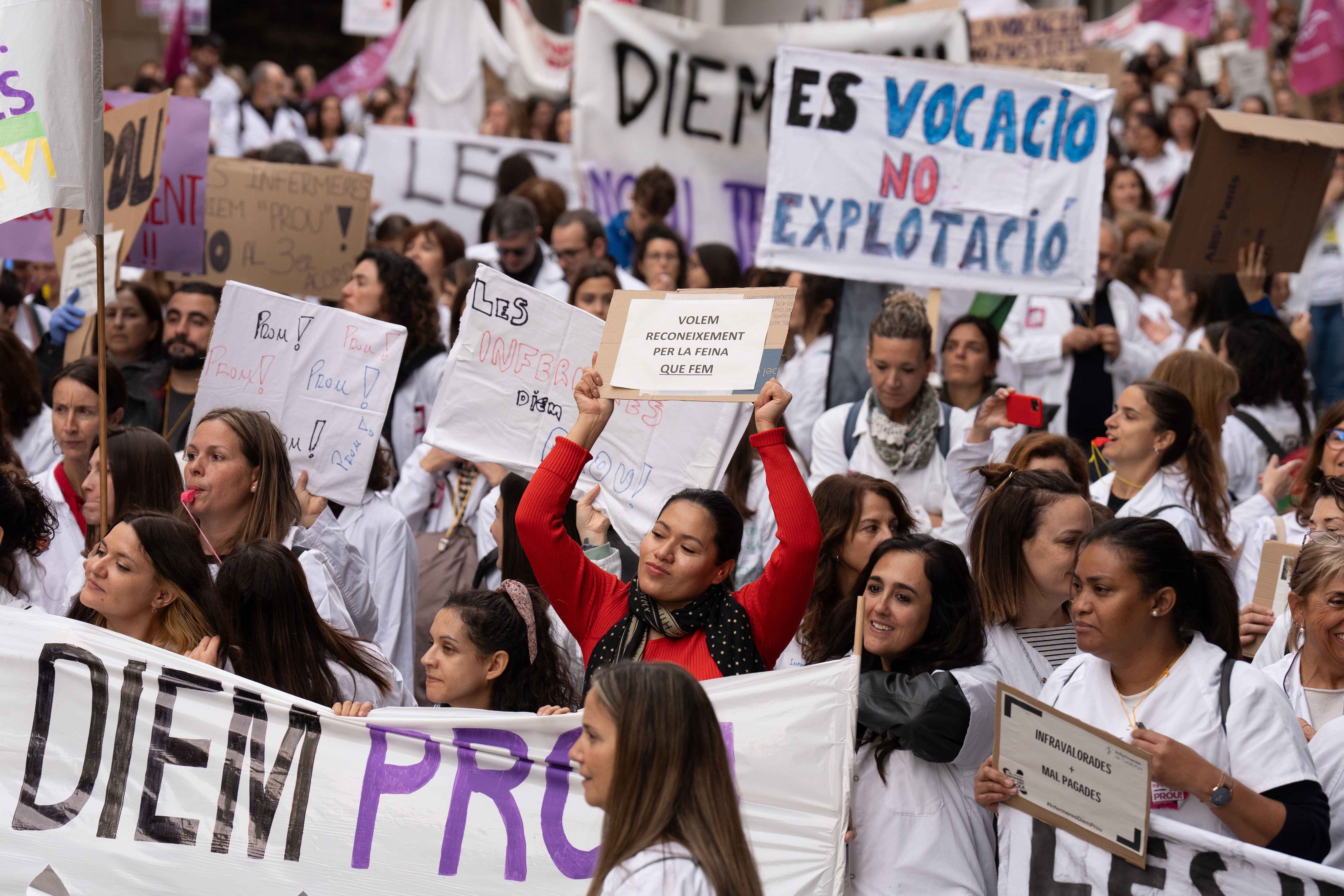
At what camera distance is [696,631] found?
3.88 meters

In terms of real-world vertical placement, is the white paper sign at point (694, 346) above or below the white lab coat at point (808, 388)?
above

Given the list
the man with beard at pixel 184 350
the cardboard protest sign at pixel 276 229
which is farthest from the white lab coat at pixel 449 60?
the man with beard at pixel 184 350

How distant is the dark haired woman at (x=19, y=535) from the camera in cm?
472

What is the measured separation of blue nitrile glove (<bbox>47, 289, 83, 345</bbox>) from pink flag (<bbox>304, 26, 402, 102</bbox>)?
9831 mm

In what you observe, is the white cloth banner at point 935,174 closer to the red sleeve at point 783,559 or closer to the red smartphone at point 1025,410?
the red smartphone at point 1025,410

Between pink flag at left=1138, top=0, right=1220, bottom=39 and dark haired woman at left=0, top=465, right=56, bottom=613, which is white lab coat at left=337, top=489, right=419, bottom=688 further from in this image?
pink flag at left=1138, top=0, right=1220, bottom=39

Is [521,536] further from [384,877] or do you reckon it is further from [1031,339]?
[1031,339]

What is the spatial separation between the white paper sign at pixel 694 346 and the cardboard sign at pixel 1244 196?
149 inches

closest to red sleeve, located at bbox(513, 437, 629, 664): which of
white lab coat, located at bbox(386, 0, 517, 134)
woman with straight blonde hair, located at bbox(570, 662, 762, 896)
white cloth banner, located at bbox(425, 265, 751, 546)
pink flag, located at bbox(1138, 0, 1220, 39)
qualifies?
white cloth banner, located at bbox(425, 265, 751, 546)

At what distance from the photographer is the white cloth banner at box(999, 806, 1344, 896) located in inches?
120

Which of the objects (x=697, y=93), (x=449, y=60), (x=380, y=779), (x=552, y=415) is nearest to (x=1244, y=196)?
(x=697, y=93)

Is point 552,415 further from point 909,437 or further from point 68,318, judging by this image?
point 68,318

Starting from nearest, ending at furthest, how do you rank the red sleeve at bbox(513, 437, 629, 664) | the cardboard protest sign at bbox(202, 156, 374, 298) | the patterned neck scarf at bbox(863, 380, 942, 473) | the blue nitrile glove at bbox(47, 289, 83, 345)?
the red sleeve at bbox(513, 437, 629, 664) → the patterned neck scarf at bbox(863, 380, 942, 473) → the blue nitrile glove at bbox(47, 289, 83, 345) → the cardboard protest sign at bbox(202, 156, 374, 298)

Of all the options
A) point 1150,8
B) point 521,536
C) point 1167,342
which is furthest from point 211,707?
point 1150,8
